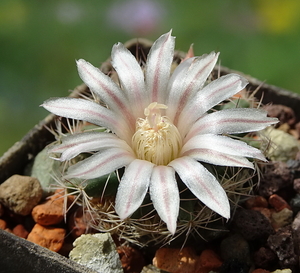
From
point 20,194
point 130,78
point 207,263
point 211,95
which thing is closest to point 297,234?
point 207,263

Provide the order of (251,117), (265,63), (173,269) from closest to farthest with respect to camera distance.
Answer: (251,117) → (173,269) → (265,63)

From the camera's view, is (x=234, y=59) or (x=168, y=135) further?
(x=234, y=59)

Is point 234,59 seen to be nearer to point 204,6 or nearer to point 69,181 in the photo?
point 204,6

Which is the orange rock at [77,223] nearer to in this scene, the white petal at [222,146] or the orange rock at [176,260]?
the orange rock at [176,260]

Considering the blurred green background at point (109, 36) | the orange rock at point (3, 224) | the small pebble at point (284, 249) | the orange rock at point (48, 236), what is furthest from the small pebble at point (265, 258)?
the blurred green background at point (109, 36)

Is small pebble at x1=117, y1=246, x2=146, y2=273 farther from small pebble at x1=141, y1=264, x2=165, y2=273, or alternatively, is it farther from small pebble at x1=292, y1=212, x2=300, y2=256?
small pebble at x1=292, y1=212, x2=300, y2=256

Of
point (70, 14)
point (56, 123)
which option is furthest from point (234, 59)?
point (56, 123)
